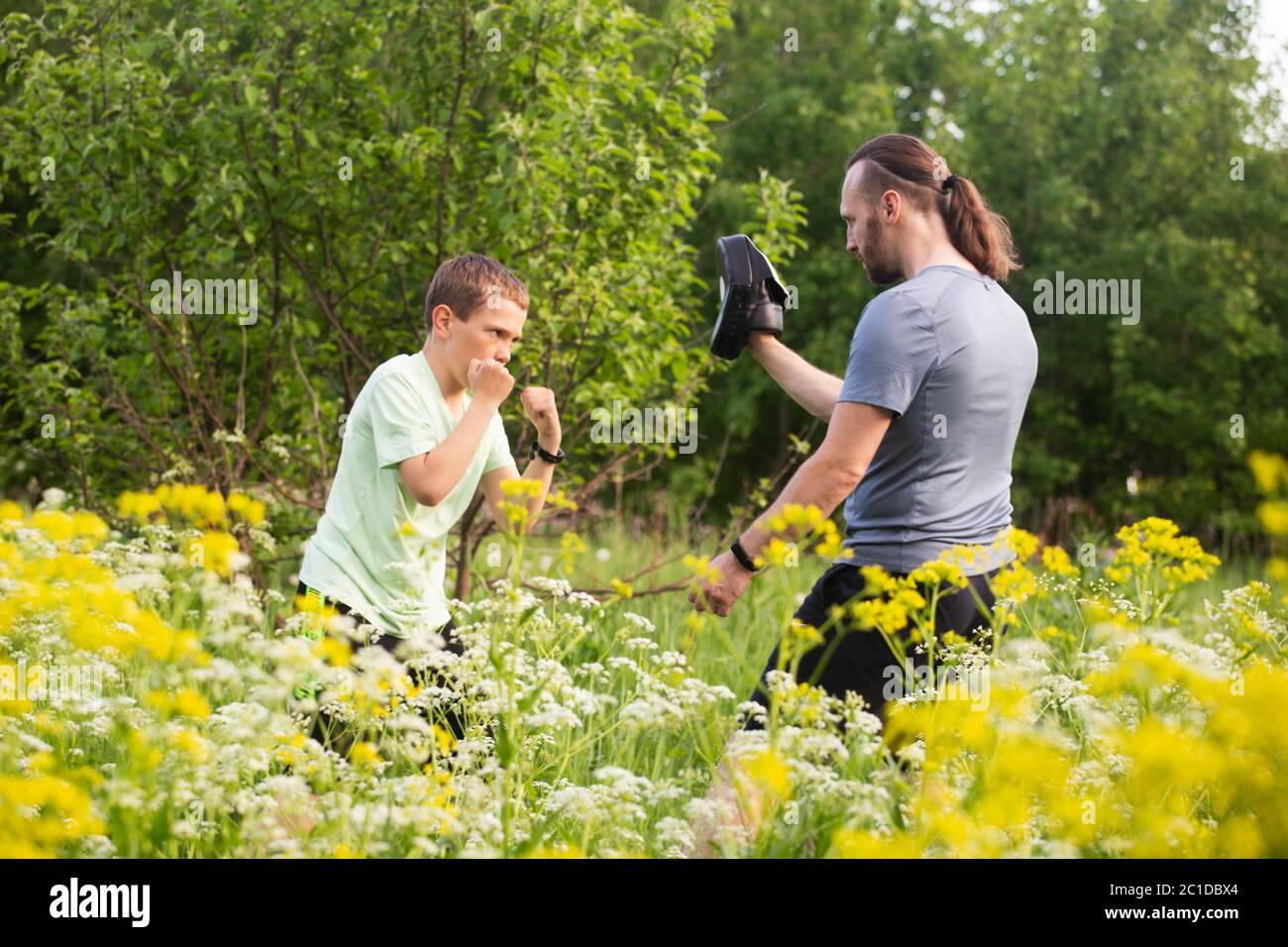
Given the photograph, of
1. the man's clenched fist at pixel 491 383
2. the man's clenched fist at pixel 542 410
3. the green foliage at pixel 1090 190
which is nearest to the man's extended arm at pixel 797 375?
the man's clenched fist at pixel 542 410

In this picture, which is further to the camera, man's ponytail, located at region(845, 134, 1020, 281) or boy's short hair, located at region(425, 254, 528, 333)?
boy's short hair, located at region(425, 254, 528, 333)

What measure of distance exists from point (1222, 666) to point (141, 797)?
2229 mm

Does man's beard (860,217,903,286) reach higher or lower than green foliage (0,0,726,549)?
lower

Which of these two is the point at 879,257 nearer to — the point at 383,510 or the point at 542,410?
the point at 542,410

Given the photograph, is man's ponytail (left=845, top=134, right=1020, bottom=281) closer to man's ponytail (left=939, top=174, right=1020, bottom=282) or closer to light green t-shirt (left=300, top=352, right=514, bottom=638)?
man's ponytail (left=939, top=174, right=1020, bottom=282)

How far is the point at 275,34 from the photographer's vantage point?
5.39m

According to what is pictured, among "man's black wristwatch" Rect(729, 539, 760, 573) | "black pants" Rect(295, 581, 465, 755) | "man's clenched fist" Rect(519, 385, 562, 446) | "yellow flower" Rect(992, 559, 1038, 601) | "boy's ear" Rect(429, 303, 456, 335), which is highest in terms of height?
"boy's ear" Rect(429, 303, 456, 335)

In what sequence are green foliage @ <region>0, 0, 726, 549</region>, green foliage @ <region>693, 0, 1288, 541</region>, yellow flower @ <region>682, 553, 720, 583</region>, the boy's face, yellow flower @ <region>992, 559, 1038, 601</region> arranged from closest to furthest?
1. yellow flower @ <region>682, 553, 720, 583</region>
2. yellow flower @ <region>992, 559, 1038, 601</region>
3. the boy's face
4. green foliage @ <region>0, 0, 726, 549</region>
5. green foliage @ <region>693, 0, 1288, 541</region>

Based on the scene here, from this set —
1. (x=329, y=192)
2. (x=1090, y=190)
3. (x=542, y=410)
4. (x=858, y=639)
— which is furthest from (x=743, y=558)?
(x=1090, y=190)

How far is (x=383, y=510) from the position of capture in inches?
125

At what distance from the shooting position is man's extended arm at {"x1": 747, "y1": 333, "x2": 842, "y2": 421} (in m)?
3.37

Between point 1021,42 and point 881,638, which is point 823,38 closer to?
point 1021,42

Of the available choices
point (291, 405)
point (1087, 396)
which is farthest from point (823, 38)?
point (291, 405)

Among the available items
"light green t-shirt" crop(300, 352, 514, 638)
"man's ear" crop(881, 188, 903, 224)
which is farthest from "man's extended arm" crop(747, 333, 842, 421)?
"light green t-shirt" crop(300, 352, 514, 638)
